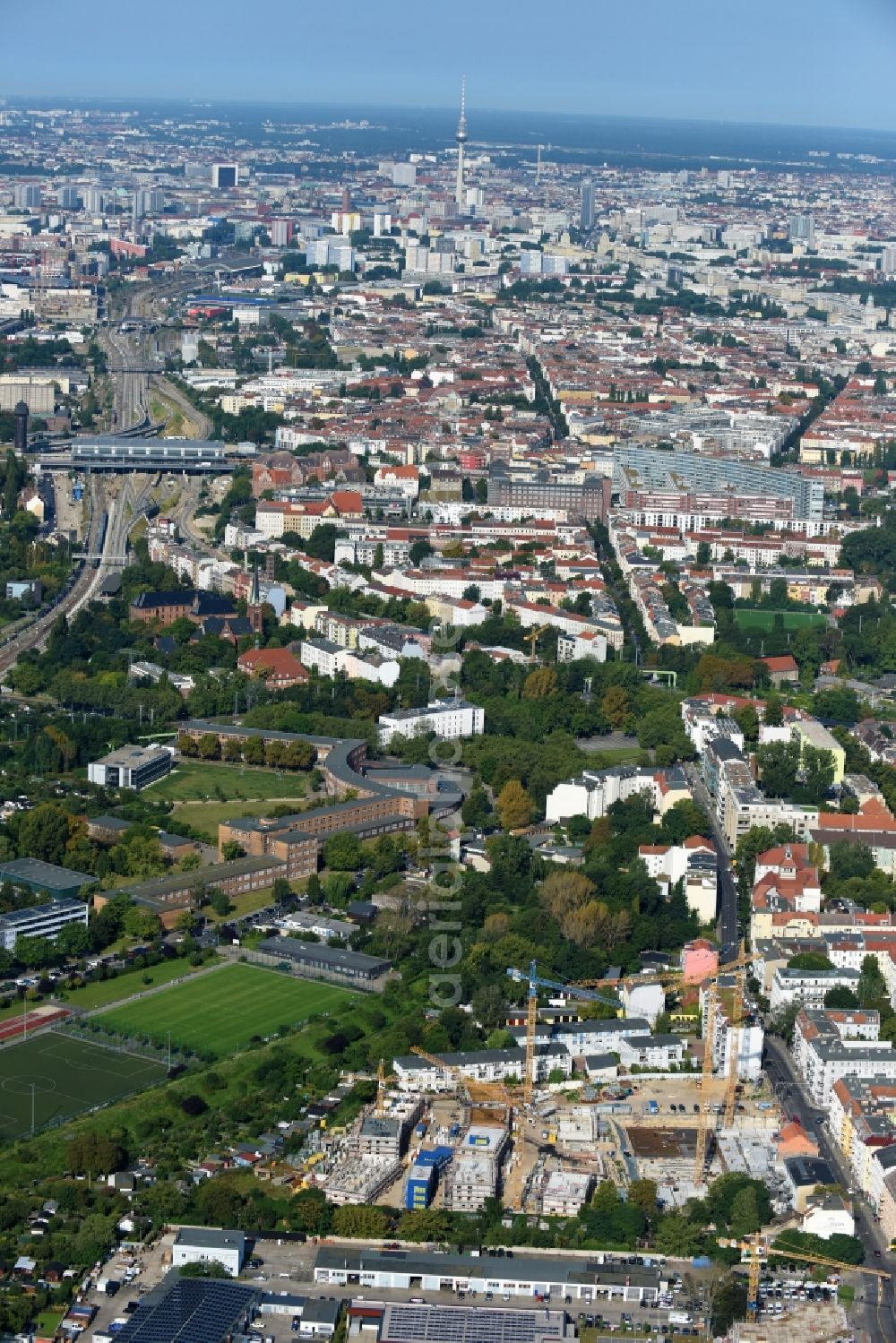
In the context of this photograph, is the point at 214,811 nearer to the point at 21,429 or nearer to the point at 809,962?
the point at 809,962

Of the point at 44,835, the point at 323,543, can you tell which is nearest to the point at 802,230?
the point at 323,543

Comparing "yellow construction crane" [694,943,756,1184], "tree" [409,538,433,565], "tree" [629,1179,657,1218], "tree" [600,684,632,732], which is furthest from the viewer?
"tree" [409,538,433,565]

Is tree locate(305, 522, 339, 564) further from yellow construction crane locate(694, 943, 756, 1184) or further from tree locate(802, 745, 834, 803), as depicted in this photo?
yellow construction crane locate(694, 943, 756, 1184)

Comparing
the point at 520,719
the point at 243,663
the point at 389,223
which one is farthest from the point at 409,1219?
the point at 389,223

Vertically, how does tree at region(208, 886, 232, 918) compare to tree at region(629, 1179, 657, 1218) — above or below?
below

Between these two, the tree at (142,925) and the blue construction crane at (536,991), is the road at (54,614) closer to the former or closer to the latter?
the tree at (142,925)

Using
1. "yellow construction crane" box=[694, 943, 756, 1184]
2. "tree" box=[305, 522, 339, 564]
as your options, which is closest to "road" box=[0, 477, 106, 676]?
"tree" box=[305, 522, 339, 564]

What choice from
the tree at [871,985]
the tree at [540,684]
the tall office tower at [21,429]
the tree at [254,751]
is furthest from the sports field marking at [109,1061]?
the tall office tower at [21,429]
